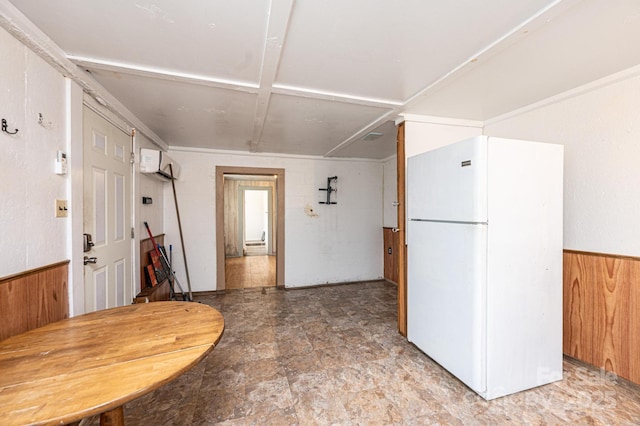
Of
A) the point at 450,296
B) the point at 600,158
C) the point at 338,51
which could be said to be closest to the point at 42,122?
the point at 338,51

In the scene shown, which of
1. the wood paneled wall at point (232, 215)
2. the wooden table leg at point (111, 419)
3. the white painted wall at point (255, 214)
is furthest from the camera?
the white painted wall at point (255, 214)

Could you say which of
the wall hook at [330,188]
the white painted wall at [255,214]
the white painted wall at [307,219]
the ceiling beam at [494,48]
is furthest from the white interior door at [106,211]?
the white painted wall at [255,214]

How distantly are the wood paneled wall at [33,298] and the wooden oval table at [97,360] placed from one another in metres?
0.21

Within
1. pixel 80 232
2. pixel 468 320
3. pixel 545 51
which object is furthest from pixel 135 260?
pixel 545 51

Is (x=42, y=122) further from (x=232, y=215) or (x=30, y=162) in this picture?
(x=232, y=215)

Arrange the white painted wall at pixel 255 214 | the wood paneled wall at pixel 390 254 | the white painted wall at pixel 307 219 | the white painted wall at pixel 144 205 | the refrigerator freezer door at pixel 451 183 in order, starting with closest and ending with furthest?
the refrigerator freezer door at pixel 451 183
the white painted wall at pixel 144 205
the white painted wall at pixel 307 219
the wood paneled wall at pixel 390 254
the white painted wall at pixel 255 214

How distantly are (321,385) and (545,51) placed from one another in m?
2.61

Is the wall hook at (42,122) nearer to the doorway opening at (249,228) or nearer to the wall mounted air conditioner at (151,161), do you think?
the wall mounted air conditioner at (151,161)

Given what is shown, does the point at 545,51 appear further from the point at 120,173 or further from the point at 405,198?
the point at 120,173

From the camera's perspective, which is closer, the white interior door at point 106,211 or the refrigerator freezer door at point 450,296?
the refrigerator freezer door at point 450,296

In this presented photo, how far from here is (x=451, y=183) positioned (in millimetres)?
1916

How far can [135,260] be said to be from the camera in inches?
111

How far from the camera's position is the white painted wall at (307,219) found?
12.9 ft

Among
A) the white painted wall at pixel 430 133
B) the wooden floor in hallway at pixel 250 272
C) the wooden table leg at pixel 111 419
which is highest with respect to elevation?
the white painted wall at pixel 430 133
